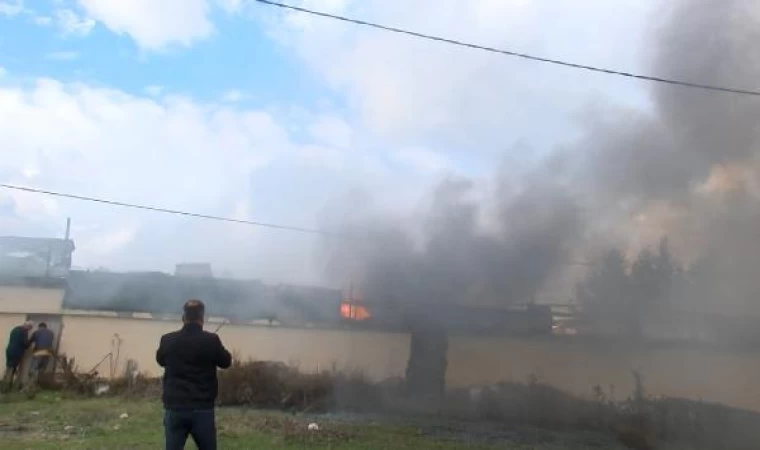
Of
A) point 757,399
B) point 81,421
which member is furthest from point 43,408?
point 757,399

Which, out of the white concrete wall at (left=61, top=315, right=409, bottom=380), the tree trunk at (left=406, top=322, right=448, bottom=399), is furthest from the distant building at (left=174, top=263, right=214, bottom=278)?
the tree trunk at (left=406, top=322, right=448, bottom=399)

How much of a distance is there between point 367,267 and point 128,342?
5.12 metres

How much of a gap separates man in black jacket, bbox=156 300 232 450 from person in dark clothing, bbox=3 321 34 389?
954 centimetres

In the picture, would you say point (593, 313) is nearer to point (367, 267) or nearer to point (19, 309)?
point (367, 267)

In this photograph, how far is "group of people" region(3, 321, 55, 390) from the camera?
40.6 ft

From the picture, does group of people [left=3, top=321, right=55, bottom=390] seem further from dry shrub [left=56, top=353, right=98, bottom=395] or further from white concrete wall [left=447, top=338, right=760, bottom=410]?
white concrete wall [left=447, top=338, right=760, bottom=410]

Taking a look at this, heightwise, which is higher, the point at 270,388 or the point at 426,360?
the point at 426,360

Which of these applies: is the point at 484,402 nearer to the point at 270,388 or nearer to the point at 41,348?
the point at 270,388

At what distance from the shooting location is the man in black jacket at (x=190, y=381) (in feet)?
14.2

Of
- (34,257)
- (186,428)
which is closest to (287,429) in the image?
(186,428)

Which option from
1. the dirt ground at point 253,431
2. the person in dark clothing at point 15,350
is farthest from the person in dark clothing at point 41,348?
the dirt ground at point 253,431

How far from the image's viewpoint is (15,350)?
12461mm

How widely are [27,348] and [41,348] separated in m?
0.29

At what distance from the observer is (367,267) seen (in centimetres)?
1404
